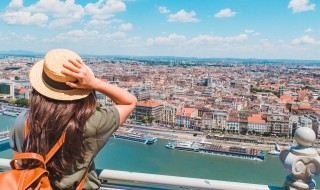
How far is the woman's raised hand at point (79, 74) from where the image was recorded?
1.09 feet

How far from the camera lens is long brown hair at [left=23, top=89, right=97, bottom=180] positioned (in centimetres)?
33

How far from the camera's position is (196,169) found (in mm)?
5691

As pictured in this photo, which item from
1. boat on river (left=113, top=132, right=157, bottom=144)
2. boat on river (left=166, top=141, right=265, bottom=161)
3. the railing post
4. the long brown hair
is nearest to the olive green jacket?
the long brown hair

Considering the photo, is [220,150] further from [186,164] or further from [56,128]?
[56,128]

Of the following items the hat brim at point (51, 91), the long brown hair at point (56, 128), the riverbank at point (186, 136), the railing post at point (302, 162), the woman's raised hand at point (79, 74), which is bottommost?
the riverbank at point (186, 136)

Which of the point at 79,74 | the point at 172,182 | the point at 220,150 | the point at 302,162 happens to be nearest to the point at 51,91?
the point at 79,74

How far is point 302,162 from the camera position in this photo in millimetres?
464

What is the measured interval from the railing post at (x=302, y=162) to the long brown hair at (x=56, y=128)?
0.91 ft

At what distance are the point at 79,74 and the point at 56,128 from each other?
6 cm

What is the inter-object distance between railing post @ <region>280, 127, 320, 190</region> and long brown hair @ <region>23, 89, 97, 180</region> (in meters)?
0.28

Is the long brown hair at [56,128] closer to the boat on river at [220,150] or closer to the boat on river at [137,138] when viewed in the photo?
the boat on river at [220,150]

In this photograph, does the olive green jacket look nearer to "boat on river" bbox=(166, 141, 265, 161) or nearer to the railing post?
the railing post

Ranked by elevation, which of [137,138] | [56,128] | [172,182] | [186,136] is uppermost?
[56,128]

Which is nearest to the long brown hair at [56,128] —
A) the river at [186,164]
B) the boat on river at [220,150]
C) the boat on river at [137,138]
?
the river at [186,164]
